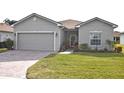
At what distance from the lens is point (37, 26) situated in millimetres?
32500

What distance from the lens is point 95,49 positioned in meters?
31.7

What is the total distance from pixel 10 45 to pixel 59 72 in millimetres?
21601

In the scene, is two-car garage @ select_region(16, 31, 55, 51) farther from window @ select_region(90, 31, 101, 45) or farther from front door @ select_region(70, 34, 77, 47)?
front door @ select_region(70, 34, 77, 47)

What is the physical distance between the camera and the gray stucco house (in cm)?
3166

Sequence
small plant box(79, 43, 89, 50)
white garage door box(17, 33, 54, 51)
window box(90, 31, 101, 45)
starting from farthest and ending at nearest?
white garage door box(17, 33, 54, 51), window box(90, 31, 101, 45), small plant box(79, 43, 89, 50)

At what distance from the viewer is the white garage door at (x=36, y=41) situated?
32375 millimetres

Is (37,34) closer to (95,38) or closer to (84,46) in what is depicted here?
(84,46)

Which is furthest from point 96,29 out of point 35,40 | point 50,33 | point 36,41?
point 35,40

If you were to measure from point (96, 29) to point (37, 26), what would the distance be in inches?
277

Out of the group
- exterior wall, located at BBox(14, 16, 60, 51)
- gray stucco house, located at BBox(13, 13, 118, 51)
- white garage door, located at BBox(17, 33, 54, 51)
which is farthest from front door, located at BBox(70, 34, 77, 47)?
white garage door, located at BBox(17, 33, 54, 51)
